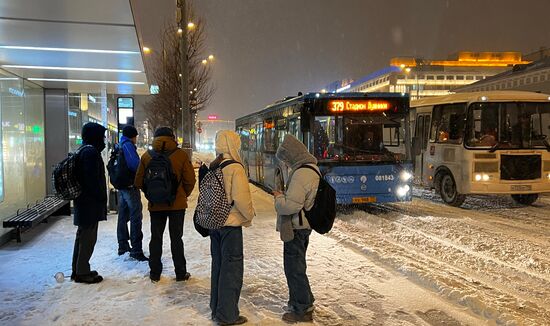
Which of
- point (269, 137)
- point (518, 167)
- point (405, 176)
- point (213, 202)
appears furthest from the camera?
point (269, 137)

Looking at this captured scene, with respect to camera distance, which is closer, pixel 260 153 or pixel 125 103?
pixel 260 153

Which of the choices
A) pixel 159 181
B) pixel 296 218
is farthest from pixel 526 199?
pixel 159 181

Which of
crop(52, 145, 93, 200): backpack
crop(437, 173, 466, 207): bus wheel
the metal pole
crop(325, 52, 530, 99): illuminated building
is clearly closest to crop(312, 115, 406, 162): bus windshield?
crop(437, 173, 466, 207): bus wheel

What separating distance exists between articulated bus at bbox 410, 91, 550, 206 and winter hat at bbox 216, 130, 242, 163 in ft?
A: 28.7

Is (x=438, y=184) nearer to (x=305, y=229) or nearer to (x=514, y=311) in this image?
(x=514, y=311)

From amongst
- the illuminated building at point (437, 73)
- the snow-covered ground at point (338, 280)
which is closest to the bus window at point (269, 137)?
the snow-covered ground at point (338, 280)

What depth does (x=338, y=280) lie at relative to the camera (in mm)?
6152

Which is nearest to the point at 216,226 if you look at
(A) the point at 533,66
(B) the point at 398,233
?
(B) the point at 398,233

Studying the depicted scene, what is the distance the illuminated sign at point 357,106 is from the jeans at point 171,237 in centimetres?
646

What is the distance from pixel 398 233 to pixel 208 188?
223 inches

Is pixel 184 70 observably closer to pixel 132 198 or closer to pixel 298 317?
pixel 132 198

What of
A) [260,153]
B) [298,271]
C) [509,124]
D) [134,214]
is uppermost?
[509,124]

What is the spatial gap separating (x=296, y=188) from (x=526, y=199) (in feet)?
37.4

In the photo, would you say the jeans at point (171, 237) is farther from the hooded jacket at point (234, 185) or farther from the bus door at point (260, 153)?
the bus door at point (260, 153)
